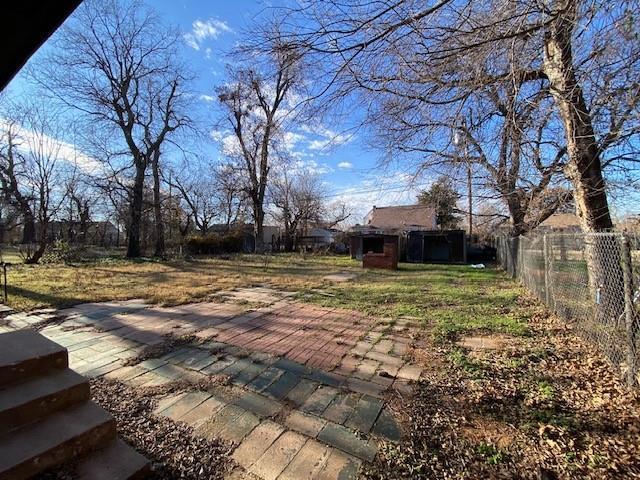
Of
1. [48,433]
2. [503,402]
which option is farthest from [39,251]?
[503,402]

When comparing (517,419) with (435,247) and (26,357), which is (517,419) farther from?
(435,247)

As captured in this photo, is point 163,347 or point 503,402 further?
point 163,347

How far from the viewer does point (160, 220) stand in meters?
16.9

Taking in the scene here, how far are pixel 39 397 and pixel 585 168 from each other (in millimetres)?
5628

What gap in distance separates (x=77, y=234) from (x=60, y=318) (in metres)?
13.0

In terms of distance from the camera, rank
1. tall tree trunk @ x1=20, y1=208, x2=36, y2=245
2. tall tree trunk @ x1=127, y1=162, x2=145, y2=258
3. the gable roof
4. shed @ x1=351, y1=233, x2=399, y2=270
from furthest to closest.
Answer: tall tree trunk @ x1=127, y1=162, x2=145, y2=258 → tall tree trunk @ x1=20, y1=208, x2=36, y2=245 → shed @ x1=351, y1=233, x2=399, y2=270 → the gable roof

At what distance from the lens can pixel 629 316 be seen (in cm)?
243

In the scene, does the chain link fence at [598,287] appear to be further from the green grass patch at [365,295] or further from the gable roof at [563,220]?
the gable roof at [563,220]

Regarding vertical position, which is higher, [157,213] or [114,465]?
[157,213]

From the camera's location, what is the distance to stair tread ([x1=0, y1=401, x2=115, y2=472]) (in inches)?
57.3

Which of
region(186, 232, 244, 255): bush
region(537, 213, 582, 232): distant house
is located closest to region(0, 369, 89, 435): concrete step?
region(537, 213, 582, 232): distant house

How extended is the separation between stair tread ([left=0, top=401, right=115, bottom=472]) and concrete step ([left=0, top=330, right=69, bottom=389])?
12.7 inches

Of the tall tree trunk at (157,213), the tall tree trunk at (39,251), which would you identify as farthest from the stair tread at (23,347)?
the tall tree trunk at (157,213)

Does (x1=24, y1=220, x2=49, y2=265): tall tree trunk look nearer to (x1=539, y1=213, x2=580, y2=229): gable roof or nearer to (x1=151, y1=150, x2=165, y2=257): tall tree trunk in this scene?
(x1=151, y1=150, x2=165, y2=257): tall tree trunk
